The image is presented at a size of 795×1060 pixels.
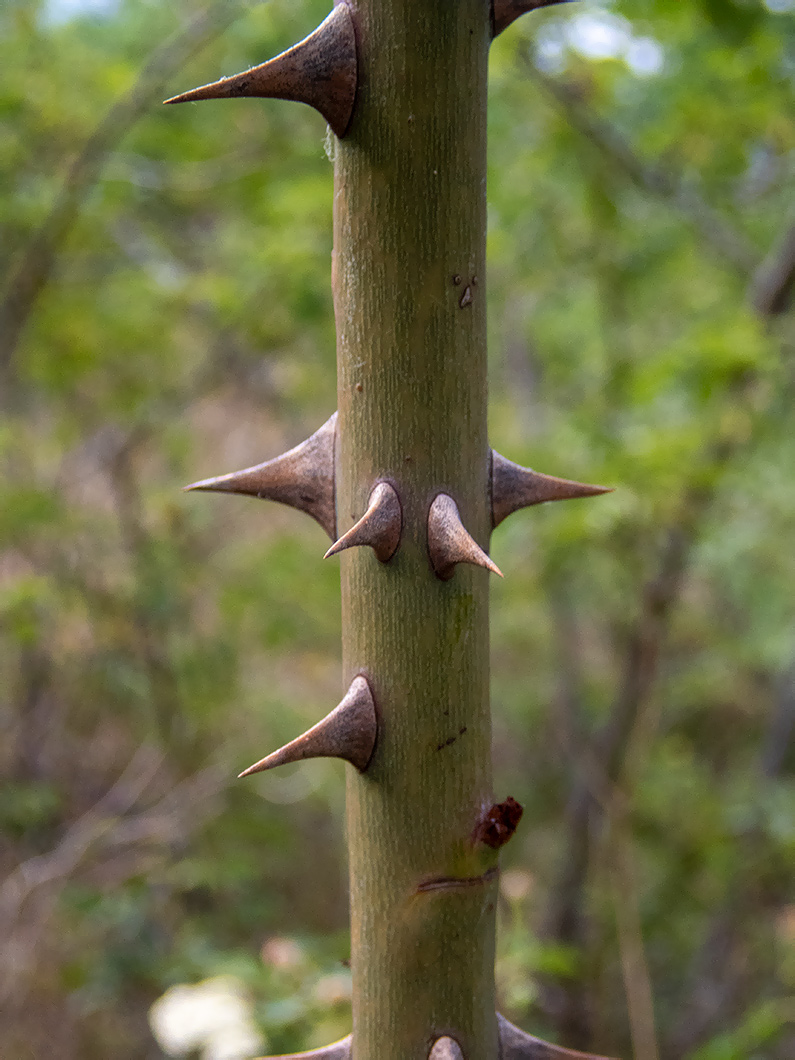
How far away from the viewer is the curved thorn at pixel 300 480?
1.96ft

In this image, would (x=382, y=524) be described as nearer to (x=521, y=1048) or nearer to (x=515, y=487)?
(x=515, y=487)

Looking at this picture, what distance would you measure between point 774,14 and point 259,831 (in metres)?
3.35

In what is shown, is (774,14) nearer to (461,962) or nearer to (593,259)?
(593,259)

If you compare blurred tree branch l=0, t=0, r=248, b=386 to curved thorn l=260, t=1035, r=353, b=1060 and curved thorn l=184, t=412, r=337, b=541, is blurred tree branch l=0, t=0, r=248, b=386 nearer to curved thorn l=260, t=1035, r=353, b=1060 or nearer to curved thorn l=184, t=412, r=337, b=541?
curved thorn l=184, t=412, r=337, b=541

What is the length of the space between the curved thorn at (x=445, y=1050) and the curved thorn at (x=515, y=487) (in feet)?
1.11

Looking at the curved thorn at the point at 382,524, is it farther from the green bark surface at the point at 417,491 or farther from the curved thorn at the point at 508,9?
the curved thorn at the point at 508,9

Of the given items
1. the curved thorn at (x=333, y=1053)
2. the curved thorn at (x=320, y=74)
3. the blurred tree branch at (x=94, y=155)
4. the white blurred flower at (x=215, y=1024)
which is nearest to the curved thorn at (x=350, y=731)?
the curved thorn at (x=333, y=1053)

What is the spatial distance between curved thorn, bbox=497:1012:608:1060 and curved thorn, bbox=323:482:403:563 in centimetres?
36

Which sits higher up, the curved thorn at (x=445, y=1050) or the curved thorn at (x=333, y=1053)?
the curved thorn at (x=445, y=1050)

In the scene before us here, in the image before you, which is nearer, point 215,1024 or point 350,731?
point 350,731

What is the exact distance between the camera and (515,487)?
1.94ft

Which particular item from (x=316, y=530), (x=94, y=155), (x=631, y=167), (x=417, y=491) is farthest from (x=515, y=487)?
(x=316, y=530)

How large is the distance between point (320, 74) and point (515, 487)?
28 centimetres

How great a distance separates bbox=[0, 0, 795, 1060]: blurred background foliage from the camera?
210 centimetres
